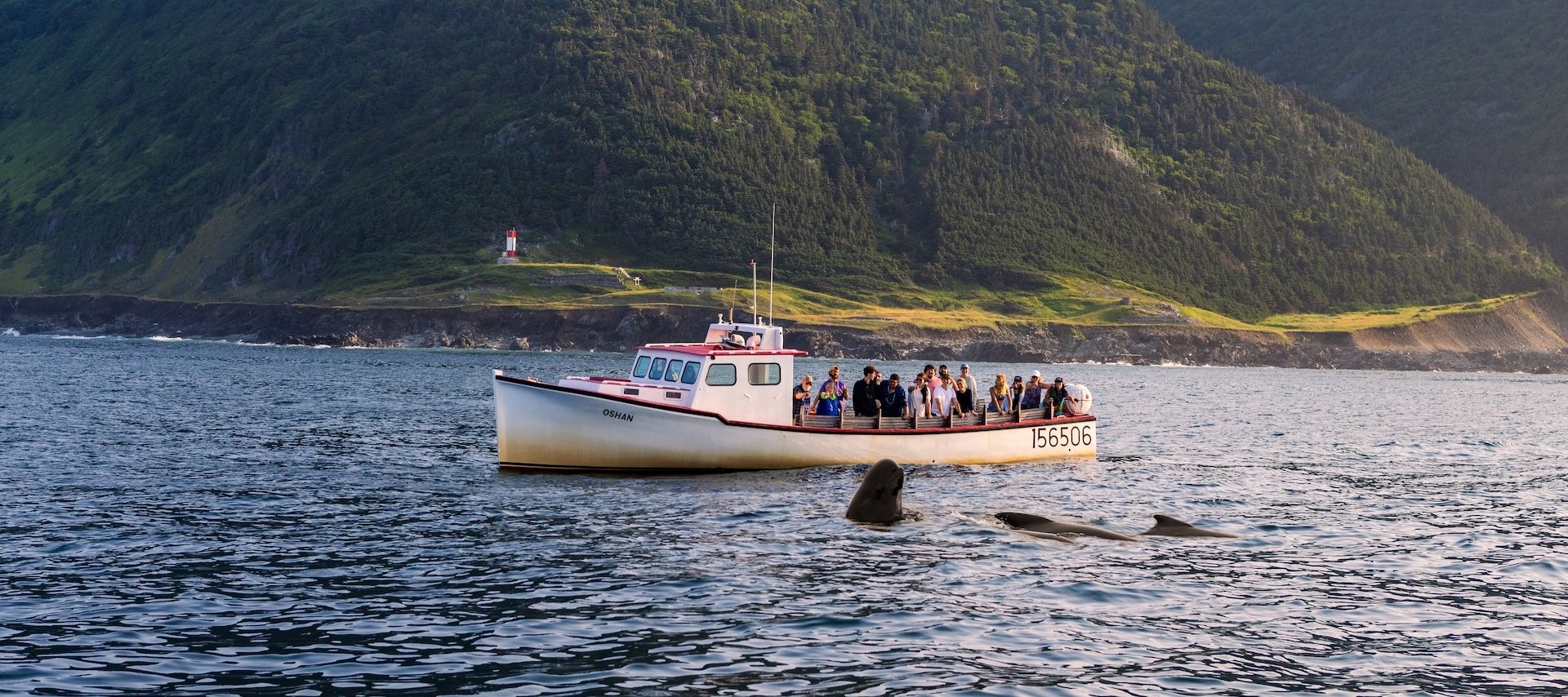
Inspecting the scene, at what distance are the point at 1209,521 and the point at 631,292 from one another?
161 m

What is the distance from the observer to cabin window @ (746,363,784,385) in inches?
1603

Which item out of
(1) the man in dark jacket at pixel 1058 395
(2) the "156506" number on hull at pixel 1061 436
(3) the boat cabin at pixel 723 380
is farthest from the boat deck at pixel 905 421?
(1) the man in dark jacket at pixel 1058 395

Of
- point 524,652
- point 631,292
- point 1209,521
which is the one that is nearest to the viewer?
point 524,652

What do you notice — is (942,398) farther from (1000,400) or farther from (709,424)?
(709,424)

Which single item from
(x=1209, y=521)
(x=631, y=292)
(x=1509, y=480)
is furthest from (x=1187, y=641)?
(x=631, y=292)

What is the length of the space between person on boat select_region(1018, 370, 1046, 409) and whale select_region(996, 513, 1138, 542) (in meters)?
16.3

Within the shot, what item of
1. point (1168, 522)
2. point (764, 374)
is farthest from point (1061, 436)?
point (1168, 522)

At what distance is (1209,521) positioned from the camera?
33.8m

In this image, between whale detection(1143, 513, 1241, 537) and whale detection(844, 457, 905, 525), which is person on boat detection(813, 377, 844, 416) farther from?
whale detection(1143, 513, 1241, 537)

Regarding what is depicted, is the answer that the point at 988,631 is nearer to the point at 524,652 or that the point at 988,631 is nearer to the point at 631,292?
the point at 524,652

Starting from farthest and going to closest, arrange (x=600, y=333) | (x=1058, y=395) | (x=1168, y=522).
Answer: (x=600, y=333)
(x=1058, y=395)
(x=1168, y=522)

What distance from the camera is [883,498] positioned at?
31703mm

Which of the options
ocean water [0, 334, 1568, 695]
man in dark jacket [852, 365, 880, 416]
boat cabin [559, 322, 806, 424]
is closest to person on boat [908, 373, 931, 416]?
man in dark jacket [852, 365, 880, 416]

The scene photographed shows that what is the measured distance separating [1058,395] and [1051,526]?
18.0 m
